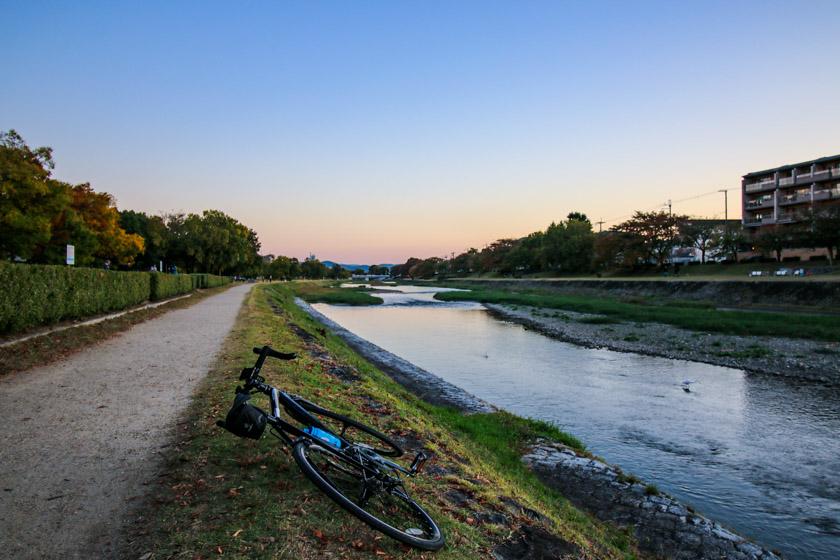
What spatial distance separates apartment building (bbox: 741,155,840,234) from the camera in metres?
74.1

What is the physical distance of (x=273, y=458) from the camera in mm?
5621

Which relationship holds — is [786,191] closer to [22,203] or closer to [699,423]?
[699,423]

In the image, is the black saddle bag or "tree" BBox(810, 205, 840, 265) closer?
the black saddle bag

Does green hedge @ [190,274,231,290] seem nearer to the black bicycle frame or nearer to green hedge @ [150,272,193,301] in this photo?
green hedge @ [150,272,193,301]

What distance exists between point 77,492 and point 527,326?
111ft

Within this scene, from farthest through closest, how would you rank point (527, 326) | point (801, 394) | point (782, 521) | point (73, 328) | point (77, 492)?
point (527, 326), point (801, 394), point (73, 328), point (782, 521), point (77, 492)

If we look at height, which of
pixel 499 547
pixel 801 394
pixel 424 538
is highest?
pixel 424 538

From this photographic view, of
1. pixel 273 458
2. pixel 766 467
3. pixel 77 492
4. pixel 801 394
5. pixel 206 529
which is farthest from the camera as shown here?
pixel 801 394

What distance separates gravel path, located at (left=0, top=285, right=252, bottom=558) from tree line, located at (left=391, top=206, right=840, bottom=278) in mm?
64643

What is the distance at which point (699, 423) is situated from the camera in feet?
44.3

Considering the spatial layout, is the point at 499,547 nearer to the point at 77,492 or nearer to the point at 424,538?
the point at 424,538

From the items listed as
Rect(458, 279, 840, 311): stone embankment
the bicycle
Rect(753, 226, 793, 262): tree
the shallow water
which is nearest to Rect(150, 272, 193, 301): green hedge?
the shallow water

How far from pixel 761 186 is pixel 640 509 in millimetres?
96560

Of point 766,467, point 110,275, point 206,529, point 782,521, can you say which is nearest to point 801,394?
point 766,467
